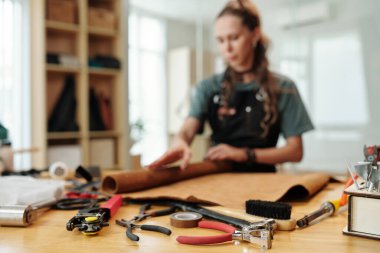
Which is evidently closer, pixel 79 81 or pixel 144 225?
pixel 144 225

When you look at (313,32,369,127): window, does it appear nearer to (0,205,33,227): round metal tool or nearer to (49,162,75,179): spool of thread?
(49,162,75,179): spool of thread

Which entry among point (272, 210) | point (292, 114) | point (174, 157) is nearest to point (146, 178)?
point (174, 157)

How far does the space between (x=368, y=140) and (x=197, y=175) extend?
2.73 m

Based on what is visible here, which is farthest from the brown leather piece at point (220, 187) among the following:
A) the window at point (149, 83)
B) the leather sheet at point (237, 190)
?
the window at point (149, 83)

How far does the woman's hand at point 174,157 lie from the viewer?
4.11 ft

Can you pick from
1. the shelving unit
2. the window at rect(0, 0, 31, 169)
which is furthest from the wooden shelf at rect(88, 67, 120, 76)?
the window at rect(0, 0, 31, 169)

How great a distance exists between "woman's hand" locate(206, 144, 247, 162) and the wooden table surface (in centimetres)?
77

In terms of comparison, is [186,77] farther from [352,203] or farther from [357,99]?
[352,203]

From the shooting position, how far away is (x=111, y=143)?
3.53 meters

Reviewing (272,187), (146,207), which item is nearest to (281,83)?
(272,187)

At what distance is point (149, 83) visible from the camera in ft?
19.1

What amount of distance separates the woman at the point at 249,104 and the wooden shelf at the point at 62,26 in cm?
183

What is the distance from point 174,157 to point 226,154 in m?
0.31

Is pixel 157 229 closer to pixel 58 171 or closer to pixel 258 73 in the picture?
pixel 58 171
